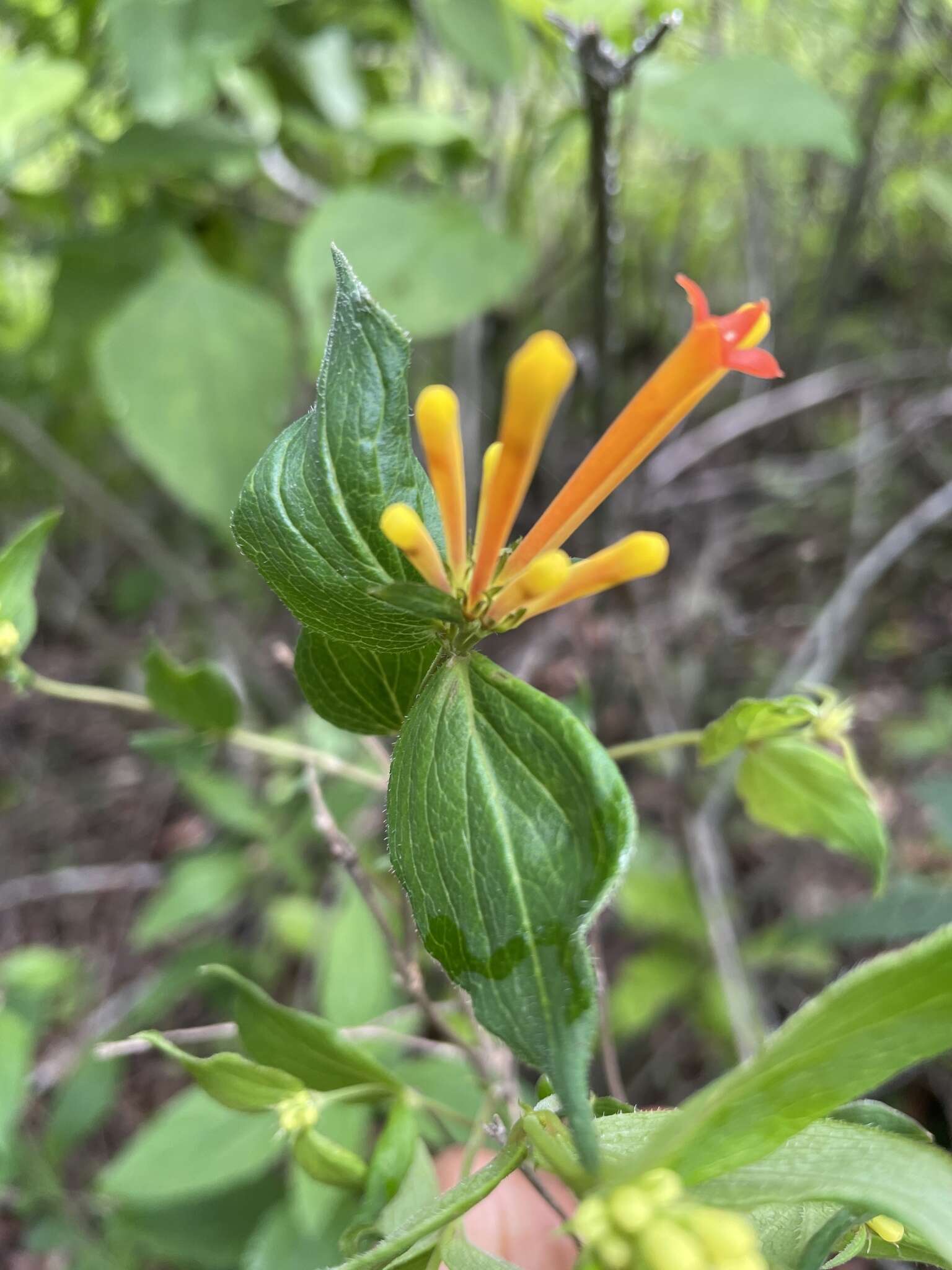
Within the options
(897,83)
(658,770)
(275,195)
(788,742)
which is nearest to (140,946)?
(658,770)

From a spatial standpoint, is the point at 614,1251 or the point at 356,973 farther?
the point at 356,973

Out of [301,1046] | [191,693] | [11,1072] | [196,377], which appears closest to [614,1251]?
[301,1046]

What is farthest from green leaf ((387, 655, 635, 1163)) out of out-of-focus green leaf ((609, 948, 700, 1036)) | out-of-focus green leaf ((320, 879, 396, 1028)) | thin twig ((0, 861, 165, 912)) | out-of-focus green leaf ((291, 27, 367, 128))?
thin twig ((0, 861, 165, 912))

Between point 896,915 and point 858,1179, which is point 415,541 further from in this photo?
point 896,915

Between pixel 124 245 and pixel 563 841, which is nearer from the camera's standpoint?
pixel 563 841

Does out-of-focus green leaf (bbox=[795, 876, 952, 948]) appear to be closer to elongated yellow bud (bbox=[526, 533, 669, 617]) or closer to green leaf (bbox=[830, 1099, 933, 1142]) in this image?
green leaf (bbox=[830, 1099, 933, 1142])

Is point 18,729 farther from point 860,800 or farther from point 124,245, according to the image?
point 860,800
